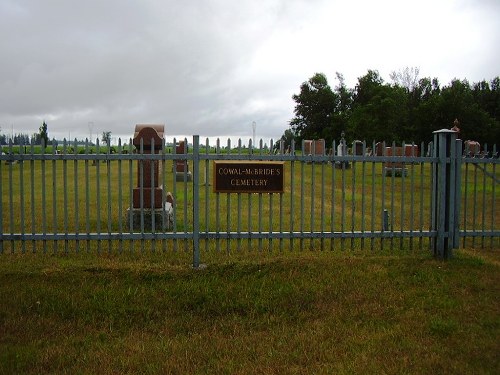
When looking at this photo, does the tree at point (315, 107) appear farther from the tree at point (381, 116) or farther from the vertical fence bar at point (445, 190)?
the vertical fence bar at point (445, 190)

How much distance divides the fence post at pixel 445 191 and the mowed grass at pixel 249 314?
0.99ft

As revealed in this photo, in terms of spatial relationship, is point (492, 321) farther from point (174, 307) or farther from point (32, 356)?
point (32, 356)

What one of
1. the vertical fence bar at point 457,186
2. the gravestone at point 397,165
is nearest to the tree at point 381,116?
the gravestone at point 397,165

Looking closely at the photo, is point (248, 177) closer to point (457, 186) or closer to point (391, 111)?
point (457, 186)

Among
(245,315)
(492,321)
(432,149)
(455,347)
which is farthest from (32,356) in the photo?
(432,149)

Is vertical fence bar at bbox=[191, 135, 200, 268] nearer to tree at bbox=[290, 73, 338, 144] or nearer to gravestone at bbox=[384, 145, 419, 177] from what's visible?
gravestone at bbox=[384, 145, 419, 177]

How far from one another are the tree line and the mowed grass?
2276 cm

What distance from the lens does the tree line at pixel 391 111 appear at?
43.3 m

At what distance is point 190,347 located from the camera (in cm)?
454

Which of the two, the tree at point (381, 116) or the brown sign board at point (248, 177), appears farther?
the tree at point (381, 116)

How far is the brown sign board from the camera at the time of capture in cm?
675

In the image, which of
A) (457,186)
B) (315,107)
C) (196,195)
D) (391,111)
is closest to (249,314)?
(196,195)

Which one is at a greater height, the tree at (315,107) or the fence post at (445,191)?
the tree at (315,107)

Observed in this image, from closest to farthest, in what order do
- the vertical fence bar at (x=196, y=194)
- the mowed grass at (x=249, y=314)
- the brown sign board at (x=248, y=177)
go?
the mowed grass at (x=249, y=314) < the vertical fence bar at (x=196, y=194) < the brown sign board at (x=248, y=177)
